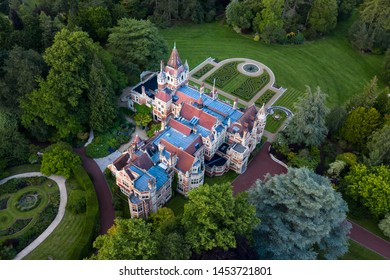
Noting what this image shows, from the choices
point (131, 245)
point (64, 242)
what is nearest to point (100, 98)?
point (64, 242)

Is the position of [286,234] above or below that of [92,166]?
above

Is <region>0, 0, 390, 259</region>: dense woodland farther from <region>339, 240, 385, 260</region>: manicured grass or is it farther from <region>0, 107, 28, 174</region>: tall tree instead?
<region>339, 240, 385, 260</region>: manicured grass

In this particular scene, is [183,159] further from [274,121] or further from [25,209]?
[274,121]

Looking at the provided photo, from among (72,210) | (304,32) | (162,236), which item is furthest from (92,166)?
(304,32)

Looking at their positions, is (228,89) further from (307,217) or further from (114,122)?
(307,217)

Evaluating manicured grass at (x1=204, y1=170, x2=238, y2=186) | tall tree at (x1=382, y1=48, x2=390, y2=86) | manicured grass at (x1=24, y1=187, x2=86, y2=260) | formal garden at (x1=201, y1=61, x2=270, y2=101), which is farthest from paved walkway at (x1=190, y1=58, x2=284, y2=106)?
manicured grass at (x1=24, y1=187, x2=86, y2=260)
